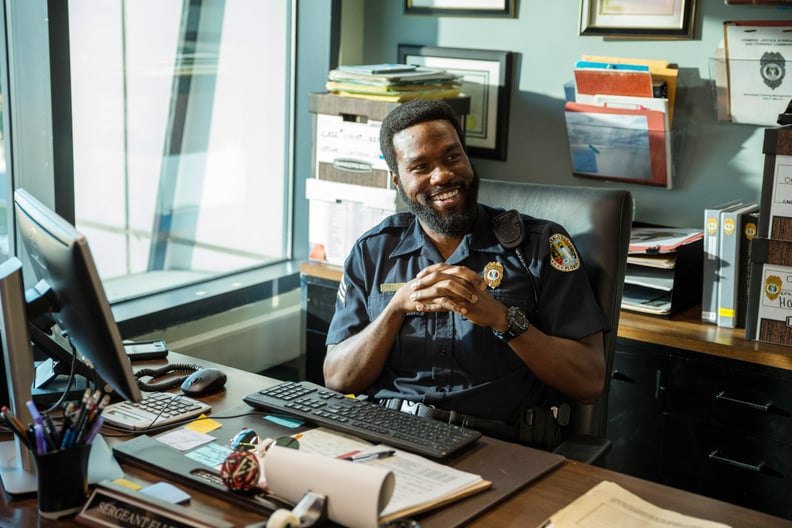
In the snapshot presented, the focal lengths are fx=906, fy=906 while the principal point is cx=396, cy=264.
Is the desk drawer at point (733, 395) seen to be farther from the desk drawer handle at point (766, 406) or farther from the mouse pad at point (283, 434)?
the mouse pad at point (283, 434)

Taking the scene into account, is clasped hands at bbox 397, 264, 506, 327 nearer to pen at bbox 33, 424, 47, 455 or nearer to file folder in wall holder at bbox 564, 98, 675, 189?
pen at bbox 33, 424, 47, 455

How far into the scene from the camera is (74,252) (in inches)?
49.5

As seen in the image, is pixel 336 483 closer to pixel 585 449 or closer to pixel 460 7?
pixel 585 449

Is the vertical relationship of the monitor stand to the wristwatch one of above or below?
below

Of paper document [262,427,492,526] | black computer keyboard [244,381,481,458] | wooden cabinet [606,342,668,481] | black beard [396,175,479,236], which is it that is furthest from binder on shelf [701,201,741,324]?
paper document [262,427,492,526]

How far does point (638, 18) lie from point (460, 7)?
2.08 feet

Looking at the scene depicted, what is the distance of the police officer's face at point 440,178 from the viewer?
2.03 m

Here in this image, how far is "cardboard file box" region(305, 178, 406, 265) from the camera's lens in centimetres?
287

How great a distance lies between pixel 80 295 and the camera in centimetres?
129

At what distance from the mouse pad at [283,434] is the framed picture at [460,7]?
5.94 feet

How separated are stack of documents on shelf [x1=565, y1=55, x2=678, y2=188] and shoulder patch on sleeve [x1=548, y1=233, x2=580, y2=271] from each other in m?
0.86

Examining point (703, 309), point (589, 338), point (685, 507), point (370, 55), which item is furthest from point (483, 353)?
point (370, 55)

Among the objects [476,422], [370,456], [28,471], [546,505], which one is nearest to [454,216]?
[476,422]

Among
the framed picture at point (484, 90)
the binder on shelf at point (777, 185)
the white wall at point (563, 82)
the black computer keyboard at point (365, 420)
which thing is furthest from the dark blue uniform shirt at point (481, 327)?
the framed picture at point (484, 90)
